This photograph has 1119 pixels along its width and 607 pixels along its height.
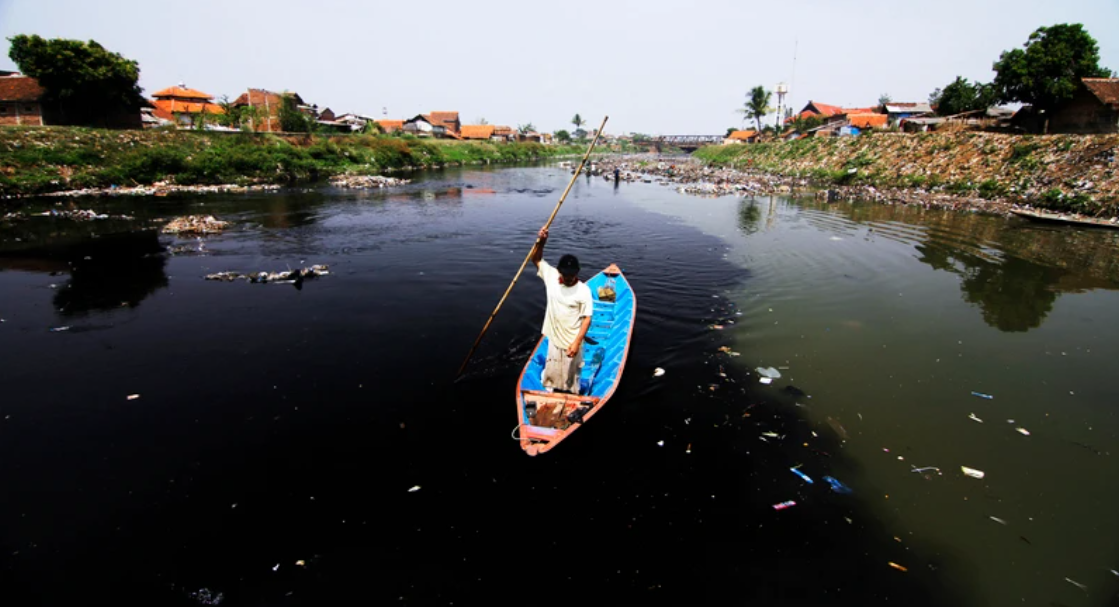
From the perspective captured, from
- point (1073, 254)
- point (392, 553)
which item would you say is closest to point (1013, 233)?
point (1073, 254)

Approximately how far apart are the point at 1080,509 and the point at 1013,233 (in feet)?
64.5

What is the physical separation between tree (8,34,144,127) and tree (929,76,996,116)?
6838cm

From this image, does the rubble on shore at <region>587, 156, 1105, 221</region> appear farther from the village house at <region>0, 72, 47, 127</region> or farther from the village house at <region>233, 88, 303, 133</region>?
the village house at <region>0, 72, 47, 127</region>

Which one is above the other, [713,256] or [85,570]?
[713,256]

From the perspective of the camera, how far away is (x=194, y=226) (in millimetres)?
17969

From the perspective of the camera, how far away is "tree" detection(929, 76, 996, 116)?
131 feet

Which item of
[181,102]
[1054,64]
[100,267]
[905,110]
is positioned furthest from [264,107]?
[905,110]

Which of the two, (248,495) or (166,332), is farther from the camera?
(166,332)

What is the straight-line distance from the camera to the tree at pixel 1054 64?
29.8 m

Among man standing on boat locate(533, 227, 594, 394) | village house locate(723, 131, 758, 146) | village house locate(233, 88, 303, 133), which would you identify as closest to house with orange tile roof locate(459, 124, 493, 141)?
village house locate(233, 88, 303, 133)

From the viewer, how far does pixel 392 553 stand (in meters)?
4.52

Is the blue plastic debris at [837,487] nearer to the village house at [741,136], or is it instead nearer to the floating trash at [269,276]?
the floating trash at [269,276]

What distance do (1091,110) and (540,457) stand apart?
42.5 metres

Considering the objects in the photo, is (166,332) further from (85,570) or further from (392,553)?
(392,553)
